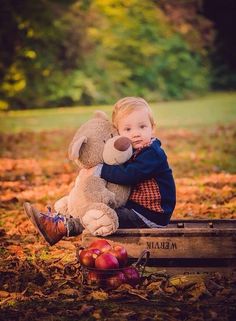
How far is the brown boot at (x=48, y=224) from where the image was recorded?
402cm

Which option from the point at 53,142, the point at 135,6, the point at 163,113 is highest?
the point at 135,6

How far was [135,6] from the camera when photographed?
30734 millimetres

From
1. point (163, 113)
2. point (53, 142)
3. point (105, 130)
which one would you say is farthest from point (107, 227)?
point (163, 113)

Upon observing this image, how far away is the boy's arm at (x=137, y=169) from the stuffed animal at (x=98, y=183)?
52 mm

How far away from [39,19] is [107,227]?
71.1 feet

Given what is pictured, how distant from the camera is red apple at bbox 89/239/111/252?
376 cm

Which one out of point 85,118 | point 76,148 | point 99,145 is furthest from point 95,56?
point 76,148

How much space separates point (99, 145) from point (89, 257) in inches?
34.3

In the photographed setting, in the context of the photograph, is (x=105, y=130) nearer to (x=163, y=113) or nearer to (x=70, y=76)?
(x=163, y=113)

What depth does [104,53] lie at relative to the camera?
27.8 meters

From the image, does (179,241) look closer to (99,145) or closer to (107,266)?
(107,266)

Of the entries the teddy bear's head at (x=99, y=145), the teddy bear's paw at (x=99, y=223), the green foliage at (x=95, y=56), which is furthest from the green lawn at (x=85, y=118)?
the teddy bear's paw at (x=99, y=223)

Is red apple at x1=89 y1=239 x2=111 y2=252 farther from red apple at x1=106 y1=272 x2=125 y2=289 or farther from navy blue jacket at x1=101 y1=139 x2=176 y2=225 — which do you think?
navy blue jacket at x1=101 y1=139 x2=176 y2=225

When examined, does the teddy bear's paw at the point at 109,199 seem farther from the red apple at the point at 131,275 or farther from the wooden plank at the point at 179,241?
the red apple at the point at 131,275
